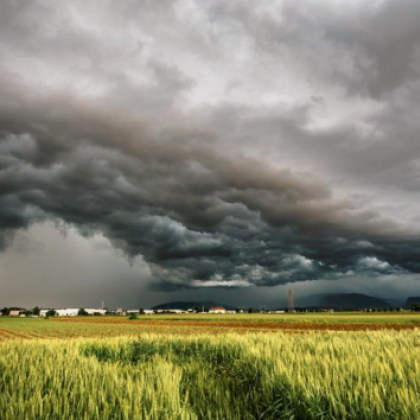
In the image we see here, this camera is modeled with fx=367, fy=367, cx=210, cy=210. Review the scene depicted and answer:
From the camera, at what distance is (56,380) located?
7270mm

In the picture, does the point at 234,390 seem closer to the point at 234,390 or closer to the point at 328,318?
the point at 234,390

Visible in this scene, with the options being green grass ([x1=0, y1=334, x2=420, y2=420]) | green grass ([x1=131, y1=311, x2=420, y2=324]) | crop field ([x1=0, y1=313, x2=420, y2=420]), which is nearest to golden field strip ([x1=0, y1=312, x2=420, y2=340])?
green grass ([x1=131, y1=311, x2=420, y2=324])

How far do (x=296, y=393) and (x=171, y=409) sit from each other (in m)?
2.34

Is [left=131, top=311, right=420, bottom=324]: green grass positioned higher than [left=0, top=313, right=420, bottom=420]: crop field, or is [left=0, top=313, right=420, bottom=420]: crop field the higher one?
[left=0, top=313, right=420, bottom=420]: crop field

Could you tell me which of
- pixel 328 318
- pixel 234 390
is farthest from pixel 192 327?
pixel 234 390

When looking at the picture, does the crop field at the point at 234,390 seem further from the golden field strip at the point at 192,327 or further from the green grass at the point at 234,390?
the golden field strip at the point at 192,327

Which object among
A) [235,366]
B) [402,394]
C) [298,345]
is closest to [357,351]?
[298,345]

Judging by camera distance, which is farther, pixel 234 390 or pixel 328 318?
pixel 328 318

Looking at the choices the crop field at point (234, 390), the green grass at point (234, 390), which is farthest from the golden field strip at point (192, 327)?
the crop field at point (234, 390)

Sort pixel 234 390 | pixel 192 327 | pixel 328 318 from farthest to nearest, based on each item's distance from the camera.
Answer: pixel 328 318
pixel 192 327
pixel 234 390

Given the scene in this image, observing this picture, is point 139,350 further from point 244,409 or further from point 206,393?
point 244,409

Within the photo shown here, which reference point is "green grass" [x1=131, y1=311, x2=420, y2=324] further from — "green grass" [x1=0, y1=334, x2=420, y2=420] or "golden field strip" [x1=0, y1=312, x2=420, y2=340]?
"green grass" [x1=0, y1=334, x2=420, y2=420]

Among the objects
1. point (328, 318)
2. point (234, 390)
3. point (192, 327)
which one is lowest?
point (328, 318)

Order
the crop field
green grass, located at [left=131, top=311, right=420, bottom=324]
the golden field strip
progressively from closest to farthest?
the crop field → the golden field strip → green grass, located at [left=131, top=311, right=420, bottom=324]
